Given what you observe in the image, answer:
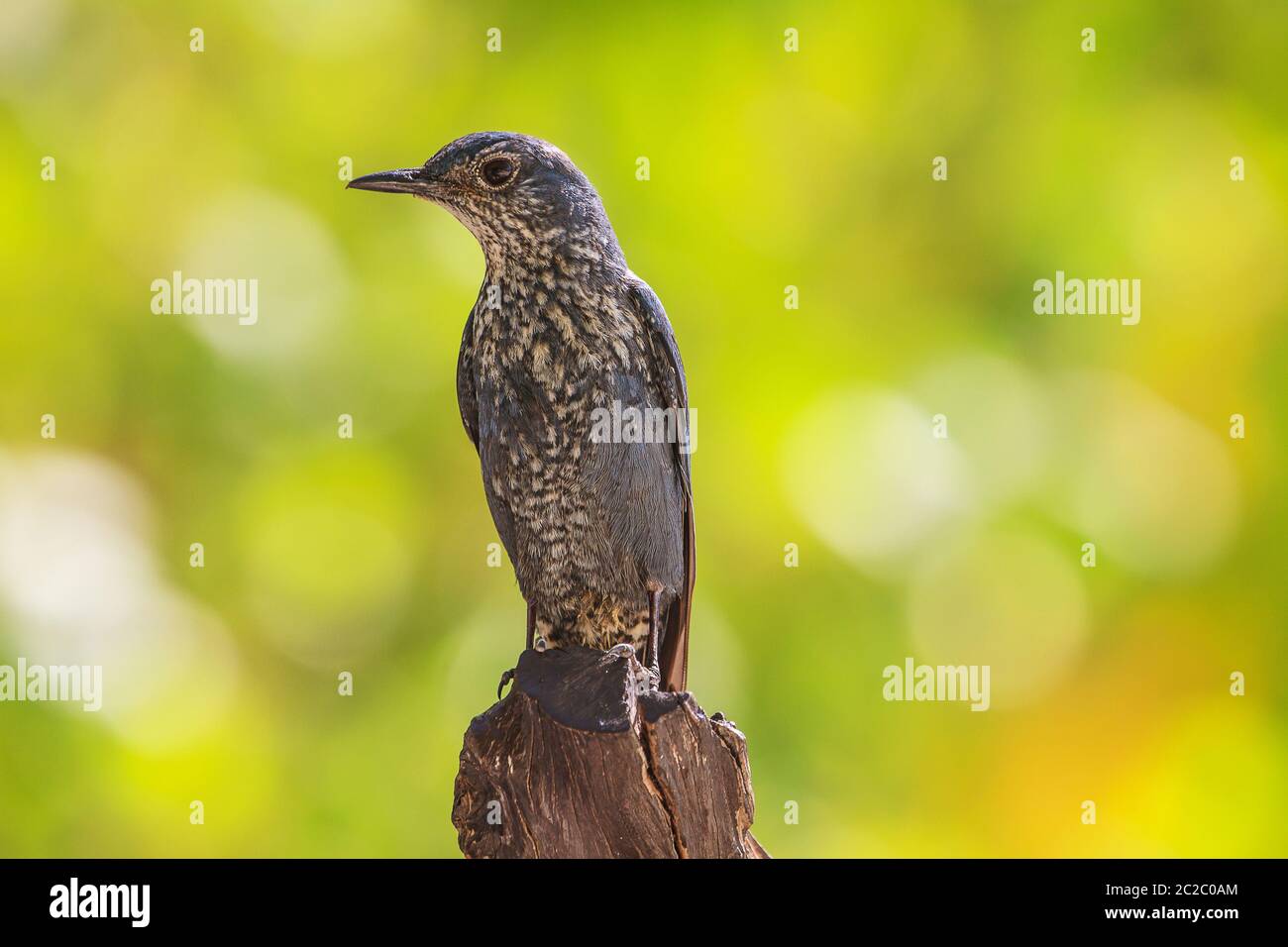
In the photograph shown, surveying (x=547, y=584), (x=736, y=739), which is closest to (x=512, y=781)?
(x=736, y=739)

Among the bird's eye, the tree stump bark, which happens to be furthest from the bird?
the tree stump bark

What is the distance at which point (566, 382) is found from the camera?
203 inches

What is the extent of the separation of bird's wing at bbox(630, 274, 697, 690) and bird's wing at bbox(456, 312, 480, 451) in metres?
0.75

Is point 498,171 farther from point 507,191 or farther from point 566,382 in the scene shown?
point 566,382

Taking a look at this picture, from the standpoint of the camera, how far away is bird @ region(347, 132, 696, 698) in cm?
518

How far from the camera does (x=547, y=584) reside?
5.46m

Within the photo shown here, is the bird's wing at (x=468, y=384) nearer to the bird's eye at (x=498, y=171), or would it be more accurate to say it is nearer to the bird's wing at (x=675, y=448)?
the bird's eye at (x=498, y=171)

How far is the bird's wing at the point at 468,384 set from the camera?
5504 millimetres

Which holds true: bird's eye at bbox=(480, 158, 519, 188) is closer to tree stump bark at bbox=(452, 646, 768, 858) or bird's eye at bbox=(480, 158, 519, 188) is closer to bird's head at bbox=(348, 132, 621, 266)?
bird's head at bbox=(348, 132, 621, 266)

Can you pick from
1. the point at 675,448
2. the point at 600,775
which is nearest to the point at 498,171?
the point at 675,448

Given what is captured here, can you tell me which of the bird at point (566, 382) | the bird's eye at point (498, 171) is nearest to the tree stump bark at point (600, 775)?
the bird at point (566, 382)

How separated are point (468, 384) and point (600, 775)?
82.1 inches
